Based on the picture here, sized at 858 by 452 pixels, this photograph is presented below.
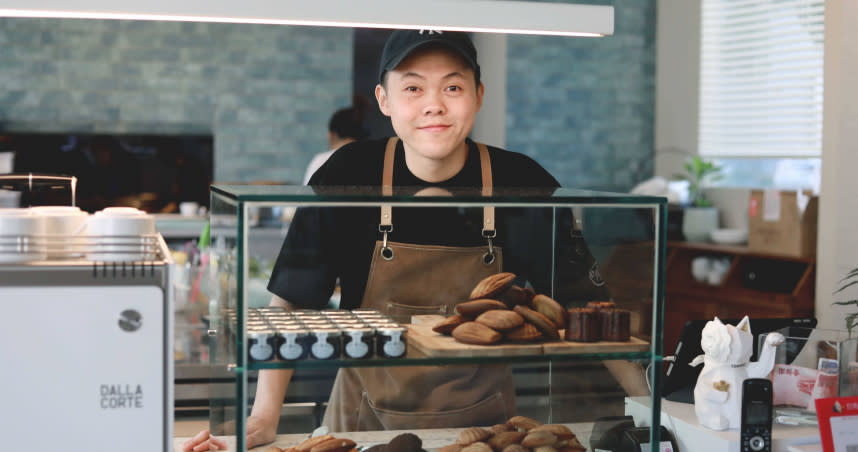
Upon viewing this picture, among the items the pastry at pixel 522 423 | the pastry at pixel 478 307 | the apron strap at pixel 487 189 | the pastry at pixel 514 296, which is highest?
the apron strap at pixel 487 189

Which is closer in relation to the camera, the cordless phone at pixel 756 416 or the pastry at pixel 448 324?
the pastry at pixel 448 324

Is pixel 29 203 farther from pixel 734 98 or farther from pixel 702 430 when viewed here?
pixel 734 98

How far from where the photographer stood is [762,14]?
5855mm

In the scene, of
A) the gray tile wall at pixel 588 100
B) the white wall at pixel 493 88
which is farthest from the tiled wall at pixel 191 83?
the gray tile wall at pixel 588 100

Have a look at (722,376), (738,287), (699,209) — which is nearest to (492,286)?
(722,376)

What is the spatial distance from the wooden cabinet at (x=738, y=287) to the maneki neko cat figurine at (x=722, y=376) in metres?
2.99

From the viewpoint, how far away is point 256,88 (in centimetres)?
709

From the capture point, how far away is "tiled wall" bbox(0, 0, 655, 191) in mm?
6703

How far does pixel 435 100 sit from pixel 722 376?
86 centimetres

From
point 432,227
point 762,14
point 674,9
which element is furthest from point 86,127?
point 432,227

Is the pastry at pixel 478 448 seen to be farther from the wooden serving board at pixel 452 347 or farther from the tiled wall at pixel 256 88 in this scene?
the tiled wall at pixel 256 88

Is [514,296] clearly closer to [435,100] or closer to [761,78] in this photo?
[435,100]

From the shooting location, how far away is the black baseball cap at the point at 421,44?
2.00 meters

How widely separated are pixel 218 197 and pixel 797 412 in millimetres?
1339
